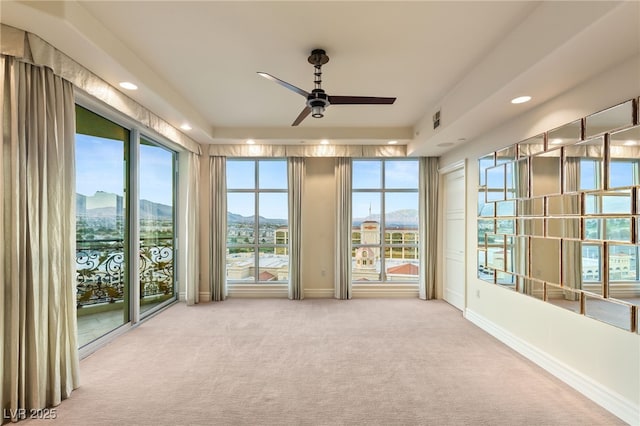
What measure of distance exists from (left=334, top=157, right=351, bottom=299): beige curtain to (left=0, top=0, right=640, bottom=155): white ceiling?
197 centimetres

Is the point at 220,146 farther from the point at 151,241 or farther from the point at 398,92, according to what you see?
the point at 398,92

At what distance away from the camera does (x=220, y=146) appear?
18.3ft

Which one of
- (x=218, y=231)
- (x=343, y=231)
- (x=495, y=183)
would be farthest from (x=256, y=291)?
(x=495, y=183)

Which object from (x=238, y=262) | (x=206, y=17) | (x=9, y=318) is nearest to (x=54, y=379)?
(x=9, y=318)

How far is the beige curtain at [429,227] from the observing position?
564 centimetres

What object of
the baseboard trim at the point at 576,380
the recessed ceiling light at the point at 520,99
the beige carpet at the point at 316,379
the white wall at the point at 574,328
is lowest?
the beige carpet at the point at 316,379

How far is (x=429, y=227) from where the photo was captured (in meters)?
5.65

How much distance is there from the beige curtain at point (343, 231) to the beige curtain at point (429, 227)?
132 cm

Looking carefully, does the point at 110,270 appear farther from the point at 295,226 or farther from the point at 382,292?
the point at 382,292

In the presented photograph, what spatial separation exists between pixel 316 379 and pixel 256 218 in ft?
11.8

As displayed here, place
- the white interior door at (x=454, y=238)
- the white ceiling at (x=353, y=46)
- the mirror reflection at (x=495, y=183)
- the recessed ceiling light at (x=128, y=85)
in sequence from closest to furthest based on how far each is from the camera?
the white ceiling at (x=353, y=46) < the recessed ceiling light at (x=128, y=85) < the mirror reflection at (x=495, y=183) < the white interior door at (x=454, y=238)

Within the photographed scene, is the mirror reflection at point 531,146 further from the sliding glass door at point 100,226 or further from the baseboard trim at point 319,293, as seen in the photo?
the sliding glass door at point 100,226

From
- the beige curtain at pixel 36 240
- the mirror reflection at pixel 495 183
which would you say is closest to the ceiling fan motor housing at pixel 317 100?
the beige curtain at pixel 36 240

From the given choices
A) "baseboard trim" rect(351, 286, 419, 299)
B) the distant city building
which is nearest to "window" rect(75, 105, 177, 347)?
the distant city building
